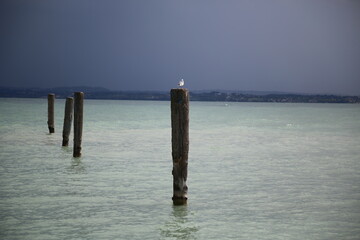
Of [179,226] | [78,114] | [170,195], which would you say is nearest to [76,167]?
[78,114]

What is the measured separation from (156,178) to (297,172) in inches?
175

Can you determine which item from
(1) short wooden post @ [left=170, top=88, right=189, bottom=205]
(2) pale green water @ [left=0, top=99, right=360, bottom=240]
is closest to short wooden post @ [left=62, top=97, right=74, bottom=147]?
(2) pale green water @ [left=0, top=99, right=360, bottom=240]

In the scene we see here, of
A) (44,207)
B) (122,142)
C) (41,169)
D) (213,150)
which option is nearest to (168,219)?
(44,207)

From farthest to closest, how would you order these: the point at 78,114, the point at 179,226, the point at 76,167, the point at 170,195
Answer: the point at 78,114 → the point at 76,167 → the point at 170,195 → the point at 179,226

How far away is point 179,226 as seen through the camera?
955 cm

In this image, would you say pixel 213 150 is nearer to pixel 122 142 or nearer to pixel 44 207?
pixel 122 142

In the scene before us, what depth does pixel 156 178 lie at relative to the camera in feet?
48.7

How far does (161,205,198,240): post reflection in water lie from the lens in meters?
8.98

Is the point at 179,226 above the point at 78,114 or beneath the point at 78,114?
beneath

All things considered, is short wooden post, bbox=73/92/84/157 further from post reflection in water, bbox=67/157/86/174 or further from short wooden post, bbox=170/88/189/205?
short wooden post, bbox=170/88/189/205

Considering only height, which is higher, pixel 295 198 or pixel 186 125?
pixel 186 125

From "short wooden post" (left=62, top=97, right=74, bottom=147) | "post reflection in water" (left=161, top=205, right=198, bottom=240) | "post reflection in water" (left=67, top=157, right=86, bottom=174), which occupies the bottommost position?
"post reflection in water" (left=67, top=157, right=86, bottom=174)

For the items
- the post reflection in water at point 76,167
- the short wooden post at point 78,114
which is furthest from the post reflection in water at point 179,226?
the short wooden post at point 78,114

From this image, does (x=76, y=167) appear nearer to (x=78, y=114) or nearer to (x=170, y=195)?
(x=78, y=114)
